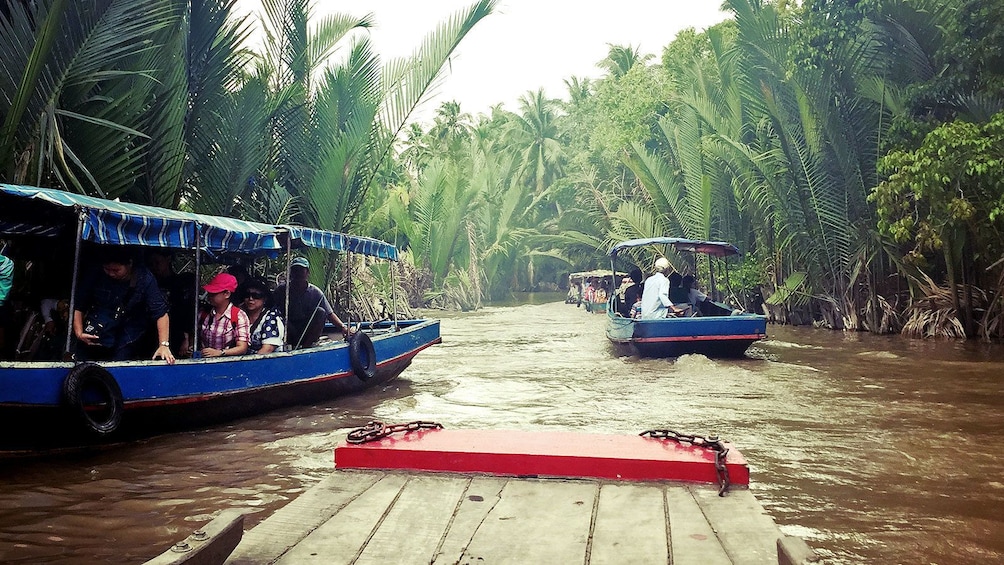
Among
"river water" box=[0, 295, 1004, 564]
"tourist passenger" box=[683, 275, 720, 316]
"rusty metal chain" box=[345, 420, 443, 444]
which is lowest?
"river water" box=[0, 295, 1004, 564]

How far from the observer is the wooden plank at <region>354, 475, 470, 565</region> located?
235 cm

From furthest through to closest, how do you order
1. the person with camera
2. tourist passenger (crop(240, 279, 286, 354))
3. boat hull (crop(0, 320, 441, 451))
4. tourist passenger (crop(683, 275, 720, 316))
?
tourist passenger (crop(683, 275, 720, 316)), tourist passenger (crop(240, 279, 286, 354)), the person with camera, boat hull (crop(0, 320, 441, 451))

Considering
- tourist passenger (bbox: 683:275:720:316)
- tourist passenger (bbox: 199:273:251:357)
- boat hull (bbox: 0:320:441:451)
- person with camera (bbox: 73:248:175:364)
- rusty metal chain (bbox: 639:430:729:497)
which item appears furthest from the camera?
tourist passenger (bbox: 683:275:720:316)

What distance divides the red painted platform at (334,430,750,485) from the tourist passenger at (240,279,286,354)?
5148 mm

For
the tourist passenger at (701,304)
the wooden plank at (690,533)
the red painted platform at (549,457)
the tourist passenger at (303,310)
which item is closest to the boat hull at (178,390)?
the tourist passenger at (303,310)

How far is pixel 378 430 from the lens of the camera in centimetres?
331

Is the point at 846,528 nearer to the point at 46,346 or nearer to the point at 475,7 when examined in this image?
the point at 46,346

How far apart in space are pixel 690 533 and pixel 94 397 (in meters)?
5.07

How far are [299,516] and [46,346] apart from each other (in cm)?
578

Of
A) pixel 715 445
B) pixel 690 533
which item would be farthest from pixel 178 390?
pixel 690 533

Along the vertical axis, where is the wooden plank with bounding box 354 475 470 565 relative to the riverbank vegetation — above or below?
below

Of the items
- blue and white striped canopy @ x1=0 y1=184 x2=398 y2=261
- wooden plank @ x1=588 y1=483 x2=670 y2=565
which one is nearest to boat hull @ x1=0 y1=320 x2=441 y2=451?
blue and white striped canopy @ x1=0 y1=184 x2=398 y2=261

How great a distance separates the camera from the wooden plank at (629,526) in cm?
231

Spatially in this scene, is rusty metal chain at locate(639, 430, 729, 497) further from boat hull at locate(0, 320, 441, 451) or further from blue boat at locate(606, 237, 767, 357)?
blue boat at locate(606, 237, 767, 357)
